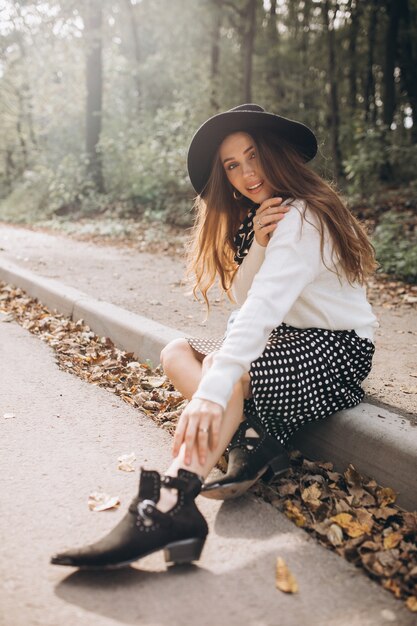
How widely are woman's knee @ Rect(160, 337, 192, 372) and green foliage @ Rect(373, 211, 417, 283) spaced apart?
14.6ft

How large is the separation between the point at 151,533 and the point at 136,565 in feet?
0.48

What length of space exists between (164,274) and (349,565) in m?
5.65

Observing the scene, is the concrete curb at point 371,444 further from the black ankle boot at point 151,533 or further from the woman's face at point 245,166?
the woman's face at point 245,166

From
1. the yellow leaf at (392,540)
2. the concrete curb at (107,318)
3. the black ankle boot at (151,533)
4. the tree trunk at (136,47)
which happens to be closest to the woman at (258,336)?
the black ankle boot at (151,533)

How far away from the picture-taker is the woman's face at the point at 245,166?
272cm

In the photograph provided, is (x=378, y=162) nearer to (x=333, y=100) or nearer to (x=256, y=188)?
(x=333, y=100)

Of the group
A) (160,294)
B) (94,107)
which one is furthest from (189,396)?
(94,107)

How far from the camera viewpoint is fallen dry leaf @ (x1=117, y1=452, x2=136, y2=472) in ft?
8.61

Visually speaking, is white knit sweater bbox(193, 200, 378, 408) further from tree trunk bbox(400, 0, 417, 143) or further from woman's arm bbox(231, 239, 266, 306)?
tree trunk bbox(400, 0, 417, 143)

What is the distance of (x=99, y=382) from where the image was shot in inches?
147

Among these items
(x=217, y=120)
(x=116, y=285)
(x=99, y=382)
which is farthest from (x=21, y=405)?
(x=116, y=285)

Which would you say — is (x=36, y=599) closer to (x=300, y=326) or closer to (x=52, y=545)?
(x=52, y=545)

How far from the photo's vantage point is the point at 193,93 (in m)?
16.8

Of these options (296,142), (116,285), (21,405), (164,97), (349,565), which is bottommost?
(349,565)
